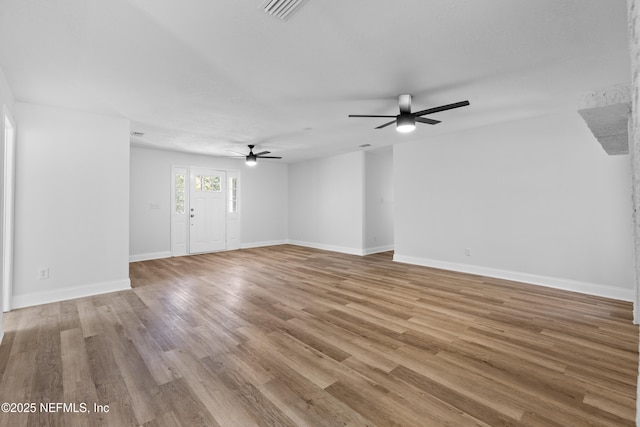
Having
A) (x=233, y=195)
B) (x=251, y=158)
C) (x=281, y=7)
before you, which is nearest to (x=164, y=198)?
(x=233, y=195)

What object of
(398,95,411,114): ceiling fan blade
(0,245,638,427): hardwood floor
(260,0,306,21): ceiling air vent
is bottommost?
(0,245,638,427): hardwood floor

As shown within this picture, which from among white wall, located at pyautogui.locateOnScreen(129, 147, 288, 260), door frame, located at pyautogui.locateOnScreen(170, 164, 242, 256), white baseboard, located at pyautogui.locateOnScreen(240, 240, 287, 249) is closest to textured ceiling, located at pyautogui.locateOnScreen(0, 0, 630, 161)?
white wall, located at pyautogui.locateOnScreen(129, 147, 288, 260)

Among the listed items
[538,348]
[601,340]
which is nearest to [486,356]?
[538,348]

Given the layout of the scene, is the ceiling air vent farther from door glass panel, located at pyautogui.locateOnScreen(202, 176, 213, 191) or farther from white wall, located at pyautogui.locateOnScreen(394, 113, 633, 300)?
door glass panel, located at pyautogui.locateOnScreen(202, 176, 213, 191)

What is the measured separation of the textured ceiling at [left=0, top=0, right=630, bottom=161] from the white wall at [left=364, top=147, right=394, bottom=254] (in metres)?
3.24

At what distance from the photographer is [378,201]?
7.54 m

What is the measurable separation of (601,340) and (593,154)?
8.89ft

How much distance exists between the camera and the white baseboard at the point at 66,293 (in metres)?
3.54

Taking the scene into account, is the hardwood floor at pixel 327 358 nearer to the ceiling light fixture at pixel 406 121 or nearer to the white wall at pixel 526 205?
the white wall at pixel 526 205

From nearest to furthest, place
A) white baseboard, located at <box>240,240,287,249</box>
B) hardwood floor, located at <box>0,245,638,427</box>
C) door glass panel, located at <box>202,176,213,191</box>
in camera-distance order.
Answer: hardwood floor, located at <box>0,245,638,427</box> → door glass panel, located at <box>202,176,213,191</box> → white baseboard, located at <box>240,240,287,249</box>

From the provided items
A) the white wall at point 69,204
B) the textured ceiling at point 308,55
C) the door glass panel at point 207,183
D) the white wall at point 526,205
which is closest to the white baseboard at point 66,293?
the white wall at point 69,204

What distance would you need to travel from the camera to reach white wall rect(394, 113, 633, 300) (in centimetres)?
386

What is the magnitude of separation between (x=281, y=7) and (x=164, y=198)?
20.4 ft

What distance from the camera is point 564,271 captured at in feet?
13.8
